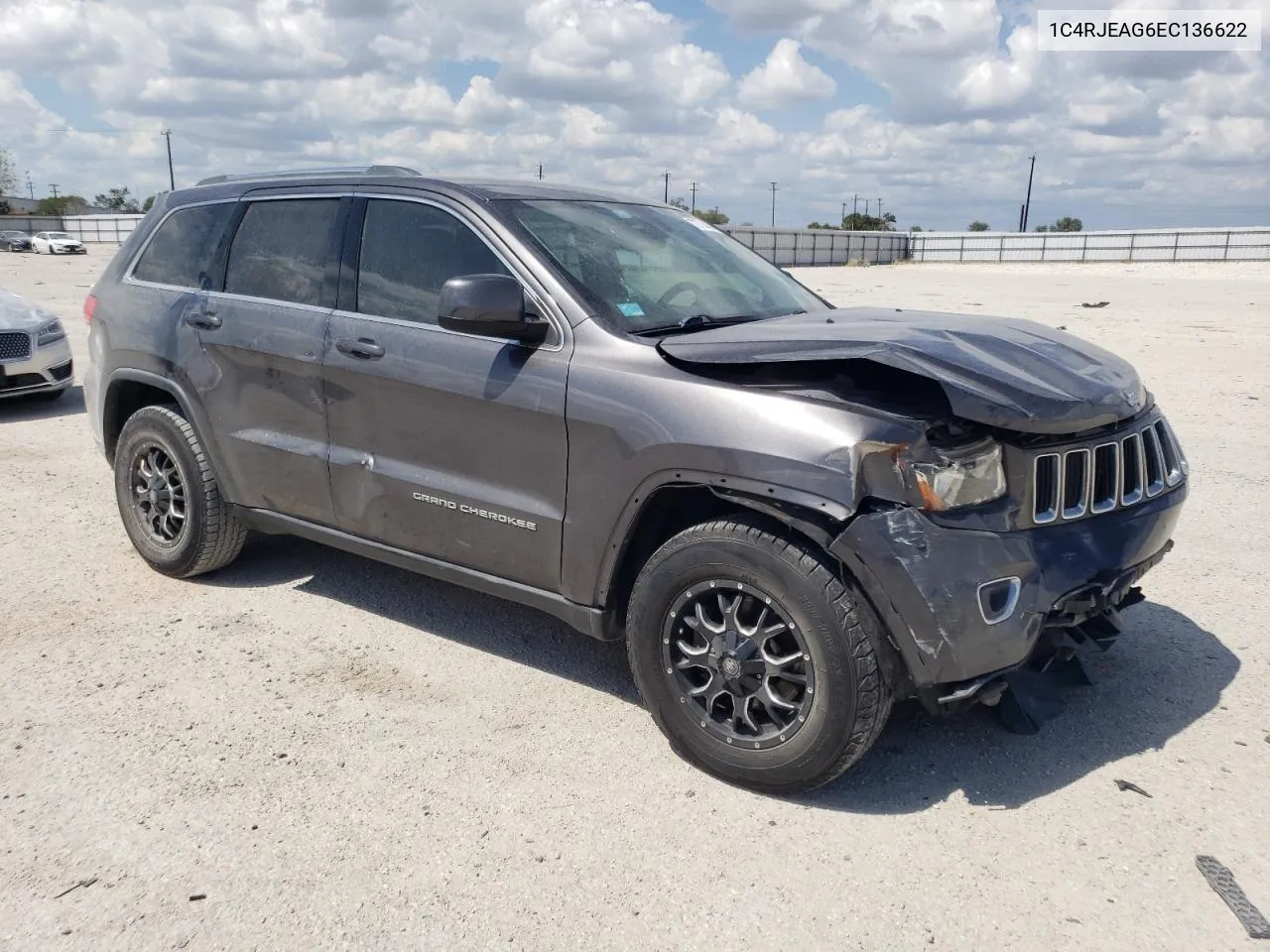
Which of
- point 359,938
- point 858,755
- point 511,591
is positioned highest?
point 511,591

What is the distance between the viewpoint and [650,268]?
4.02 m

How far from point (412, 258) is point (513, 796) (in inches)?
82.7

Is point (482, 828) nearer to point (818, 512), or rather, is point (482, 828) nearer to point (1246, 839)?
point (818, 512)

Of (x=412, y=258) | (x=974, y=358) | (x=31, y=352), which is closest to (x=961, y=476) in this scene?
(x=974, y=358)

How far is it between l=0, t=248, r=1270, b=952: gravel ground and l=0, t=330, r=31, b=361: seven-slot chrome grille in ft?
15.3

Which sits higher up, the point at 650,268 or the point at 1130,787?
the point at 650,268

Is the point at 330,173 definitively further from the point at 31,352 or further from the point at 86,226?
the point at 86,226

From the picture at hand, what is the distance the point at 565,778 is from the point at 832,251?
6089 centimetres

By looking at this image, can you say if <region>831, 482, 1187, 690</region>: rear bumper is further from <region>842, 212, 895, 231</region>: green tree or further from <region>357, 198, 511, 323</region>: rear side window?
<region>842, 212, 895, 231</region>: green tree

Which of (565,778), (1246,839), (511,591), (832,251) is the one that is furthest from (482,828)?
(832,251)

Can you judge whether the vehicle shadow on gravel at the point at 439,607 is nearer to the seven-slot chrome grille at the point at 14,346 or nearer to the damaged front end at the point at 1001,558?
the damaged front end at the point at 1001,558

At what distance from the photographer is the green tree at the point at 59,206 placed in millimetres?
94812

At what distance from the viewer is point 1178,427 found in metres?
8.38

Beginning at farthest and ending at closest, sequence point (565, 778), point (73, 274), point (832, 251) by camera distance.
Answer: point (832, 251), point (73, 274), point (565, 778)
